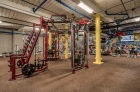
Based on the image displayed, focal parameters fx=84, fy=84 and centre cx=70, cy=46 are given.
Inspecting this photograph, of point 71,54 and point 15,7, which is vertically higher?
point 15,7

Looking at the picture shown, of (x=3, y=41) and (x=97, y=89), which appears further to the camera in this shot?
(x=3, y=41)

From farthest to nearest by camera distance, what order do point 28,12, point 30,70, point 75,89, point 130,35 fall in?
point 130,35, point 28,12, point 30,70, point 75,89

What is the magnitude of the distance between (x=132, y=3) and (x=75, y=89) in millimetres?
6236

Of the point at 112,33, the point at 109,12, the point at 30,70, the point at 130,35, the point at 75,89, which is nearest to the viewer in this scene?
the point at 75,89

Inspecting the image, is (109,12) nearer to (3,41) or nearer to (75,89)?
(75,89)

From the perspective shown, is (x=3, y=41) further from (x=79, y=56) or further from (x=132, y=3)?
(x=132, y=3)

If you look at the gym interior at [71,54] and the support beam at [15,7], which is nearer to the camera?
the gym interior at [71,54]

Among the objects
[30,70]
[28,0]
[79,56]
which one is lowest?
[30,70]

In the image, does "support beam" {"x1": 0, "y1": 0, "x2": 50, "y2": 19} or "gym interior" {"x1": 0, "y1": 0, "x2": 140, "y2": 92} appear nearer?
"gym interior" {"x1": 0, "y1": 0, "x2": 140, "y2": 92}

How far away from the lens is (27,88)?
2664mm

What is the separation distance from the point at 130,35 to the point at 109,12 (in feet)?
31.2

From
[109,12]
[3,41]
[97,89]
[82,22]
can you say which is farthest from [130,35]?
[3,41]

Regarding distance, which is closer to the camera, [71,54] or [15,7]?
[71,54]

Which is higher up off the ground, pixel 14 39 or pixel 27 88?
pixel 14 39
